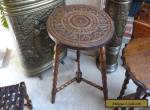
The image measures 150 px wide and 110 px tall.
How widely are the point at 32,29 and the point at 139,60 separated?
0.70 meters

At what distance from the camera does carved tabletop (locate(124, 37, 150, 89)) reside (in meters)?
1.06

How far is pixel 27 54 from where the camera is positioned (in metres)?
1.53

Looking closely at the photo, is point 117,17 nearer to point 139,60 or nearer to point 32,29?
point 139,60

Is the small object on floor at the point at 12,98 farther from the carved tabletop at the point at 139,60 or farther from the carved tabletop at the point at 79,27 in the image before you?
the carved tabletop at the point at 139,60

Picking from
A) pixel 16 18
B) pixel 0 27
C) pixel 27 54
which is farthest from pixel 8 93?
pixel 0 27

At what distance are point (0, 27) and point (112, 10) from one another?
1277 millimetres

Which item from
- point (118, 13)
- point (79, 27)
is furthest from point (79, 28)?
point (118, 13)

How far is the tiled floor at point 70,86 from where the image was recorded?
1.60 metres

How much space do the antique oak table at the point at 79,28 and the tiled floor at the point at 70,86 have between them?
0.34 metres

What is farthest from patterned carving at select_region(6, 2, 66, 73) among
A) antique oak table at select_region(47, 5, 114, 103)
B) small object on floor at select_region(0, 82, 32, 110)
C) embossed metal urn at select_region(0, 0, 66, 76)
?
small object on floor at select_region(0, 82, 32, 110)

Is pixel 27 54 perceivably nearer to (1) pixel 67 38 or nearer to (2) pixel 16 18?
(2) pixel 16 18

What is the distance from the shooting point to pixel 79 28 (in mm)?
1218

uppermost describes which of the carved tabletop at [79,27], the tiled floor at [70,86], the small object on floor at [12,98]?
the carved tabletop at [79,27]

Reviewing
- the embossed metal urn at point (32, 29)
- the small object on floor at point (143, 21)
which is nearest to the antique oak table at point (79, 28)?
the embossed metal urn at point (32, 29)
